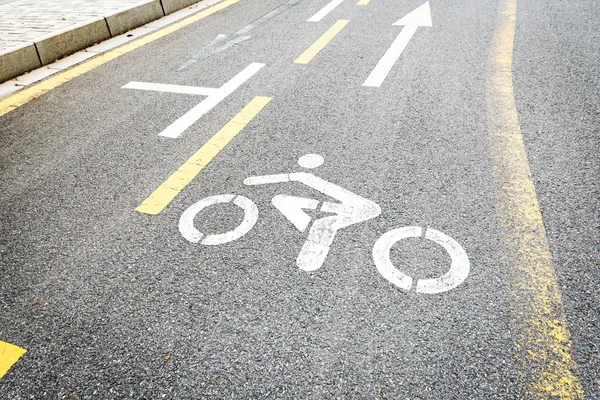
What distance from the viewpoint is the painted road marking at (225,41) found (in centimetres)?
577

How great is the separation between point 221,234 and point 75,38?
478 centimetres

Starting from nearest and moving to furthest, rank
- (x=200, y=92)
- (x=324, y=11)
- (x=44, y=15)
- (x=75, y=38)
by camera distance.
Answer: (x=200, y=92) < (x=75, y=38) < (x=44, y=15) < (x=324, y=11)

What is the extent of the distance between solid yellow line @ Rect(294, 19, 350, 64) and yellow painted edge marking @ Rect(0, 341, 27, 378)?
4.35 meters

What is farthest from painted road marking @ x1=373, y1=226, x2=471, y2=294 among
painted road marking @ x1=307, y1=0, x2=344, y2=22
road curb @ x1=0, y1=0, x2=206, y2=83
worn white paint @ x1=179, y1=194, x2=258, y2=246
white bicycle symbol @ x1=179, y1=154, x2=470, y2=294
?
painted road marking @ x1=307, y1=0, x2=344, y2=22

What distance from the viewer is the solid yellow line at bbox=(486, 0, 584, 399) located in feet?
6.40

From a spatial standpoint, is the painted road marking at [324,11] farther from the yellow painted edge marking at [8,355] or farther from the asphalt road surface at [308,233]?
the yellow painted edge marking at [8,355]

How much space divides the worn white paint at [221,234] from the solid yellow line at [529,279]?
1.55 metres

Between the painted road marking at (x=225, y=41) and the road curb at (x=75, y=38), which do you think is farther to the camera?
the painted road marking at (x=225, y=41)

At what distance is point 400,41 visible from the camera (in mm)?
6129

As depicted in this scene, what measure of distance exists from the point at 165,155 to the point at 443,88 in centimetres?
289

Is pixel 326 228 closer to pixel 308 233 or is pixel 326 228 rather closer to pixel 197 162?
pixel 308 233

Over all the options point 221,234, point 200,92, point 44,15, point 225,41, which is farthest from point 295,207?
point 44,15

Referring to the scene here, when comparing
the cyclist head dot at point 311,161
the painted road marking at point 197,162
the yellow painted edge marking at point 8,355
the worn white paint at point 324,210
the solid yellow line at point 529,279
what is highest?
the painted road marking at point 197,162

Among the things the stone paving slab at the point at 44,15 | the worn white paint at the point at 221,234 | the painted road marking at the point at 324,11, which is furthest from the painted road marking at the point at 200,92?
the painted road marking at the point at 324,11
